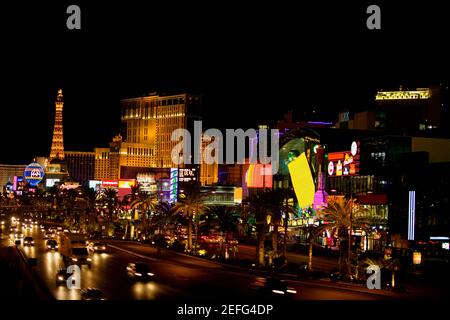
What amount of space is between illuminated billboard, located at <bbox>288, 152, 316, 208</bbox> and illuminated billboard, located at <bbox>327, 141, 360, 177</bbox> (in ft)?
20.0

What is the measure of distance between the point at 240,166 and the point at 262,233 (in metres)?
122

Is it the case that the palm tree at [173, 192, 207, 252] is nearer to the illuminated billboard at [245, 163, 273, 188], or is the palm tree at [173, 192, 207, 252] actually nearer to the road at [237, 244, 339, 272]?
the road at [237, 244, 339, 272]

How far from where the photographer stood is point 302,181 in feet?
369

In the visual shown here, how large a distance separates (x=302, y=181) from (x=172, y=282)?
210ft

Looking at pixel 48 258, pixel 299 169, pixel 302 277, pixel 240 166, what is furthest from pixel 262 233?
pixel 240 166

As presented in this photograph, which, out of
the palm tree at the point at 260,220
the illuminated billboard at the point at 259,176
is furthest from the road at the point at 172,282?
the illuminated billboard at the point at 259,176

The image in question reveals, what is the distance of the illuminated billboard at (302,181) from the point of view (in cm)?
11025

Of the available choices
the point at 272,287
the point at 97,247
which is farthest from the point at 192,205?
the point at 272,287

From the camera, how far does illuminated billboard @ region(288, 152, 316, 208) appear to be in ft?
362

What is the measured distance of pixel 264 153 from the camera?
13525 cm

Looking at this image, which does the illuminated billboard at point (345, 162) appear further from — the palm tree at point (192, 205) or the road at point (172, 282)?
the road at point (172, 282)

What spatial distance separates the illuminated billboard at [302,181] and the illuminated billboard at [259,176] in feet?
55.9

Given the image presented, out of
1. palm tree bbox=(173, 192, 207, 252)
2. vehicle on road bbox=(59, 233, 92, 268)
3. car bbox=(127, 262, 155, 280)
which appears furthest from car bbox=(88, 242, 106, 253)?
car bbox=(127, 262, 155, 280)
